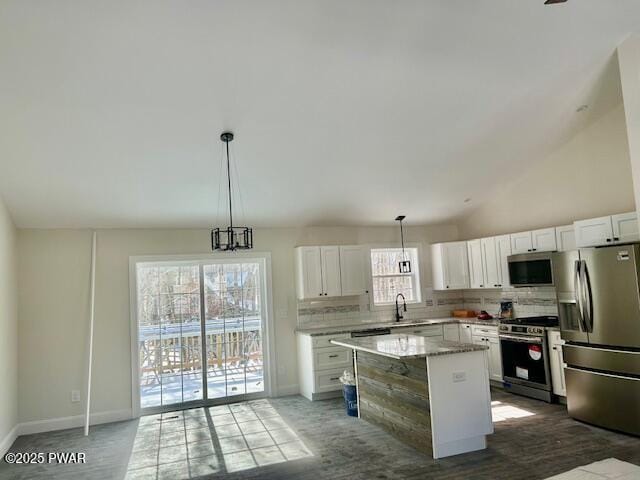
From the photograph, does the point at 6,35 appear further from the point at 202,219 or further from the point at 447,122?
the point at 447,122

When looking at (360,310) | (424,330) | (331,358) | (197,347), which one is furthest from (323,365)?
(197,347)

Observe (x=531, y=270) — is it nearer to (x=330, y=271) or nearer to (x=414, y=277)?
(x=414, y=277)

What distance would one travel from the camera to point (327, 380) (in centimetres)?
614

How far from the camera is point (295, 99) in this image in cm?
407

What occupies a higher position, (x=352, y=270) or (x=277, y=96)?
(x=277, y=96)

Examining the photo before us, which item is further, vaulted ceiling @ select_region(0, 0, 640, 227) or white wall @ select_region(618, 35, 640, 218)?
white wall @ select_region(618, 35, 640, 218)

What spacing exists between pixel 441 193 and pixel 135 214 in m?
4.06

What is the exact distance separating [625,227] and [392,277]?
347cm

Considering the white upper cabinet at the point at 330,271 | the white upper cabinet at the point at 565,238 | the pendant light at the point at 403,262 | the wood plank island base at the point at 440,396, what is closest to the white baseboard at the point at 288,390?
the white upper cabinet at the point at 330,271

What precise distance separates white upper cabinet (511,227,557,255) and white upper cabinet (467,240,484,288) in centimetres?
64

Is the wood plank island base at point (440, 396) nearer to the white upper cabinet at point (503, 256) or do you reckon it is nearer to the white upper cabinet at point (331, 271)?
the white upper cabinet at point (331, 271)

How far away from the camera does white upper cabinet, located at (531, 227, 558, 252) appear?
5633mm

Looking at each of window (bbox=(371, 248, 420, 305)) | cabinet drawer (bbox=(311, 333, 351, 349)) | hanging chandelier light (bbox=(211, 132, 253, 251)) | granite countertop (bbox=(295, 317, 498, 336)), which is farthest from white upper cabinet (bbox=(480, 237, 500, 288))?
hanging chandelier light (bbox=(211, 132, 253, 251))

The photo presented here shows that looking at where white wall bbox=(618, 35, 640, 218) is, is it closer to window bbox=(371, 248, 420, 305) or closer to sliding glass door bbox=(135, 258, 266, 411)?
window bbox=(371, 248, 420, 305)
